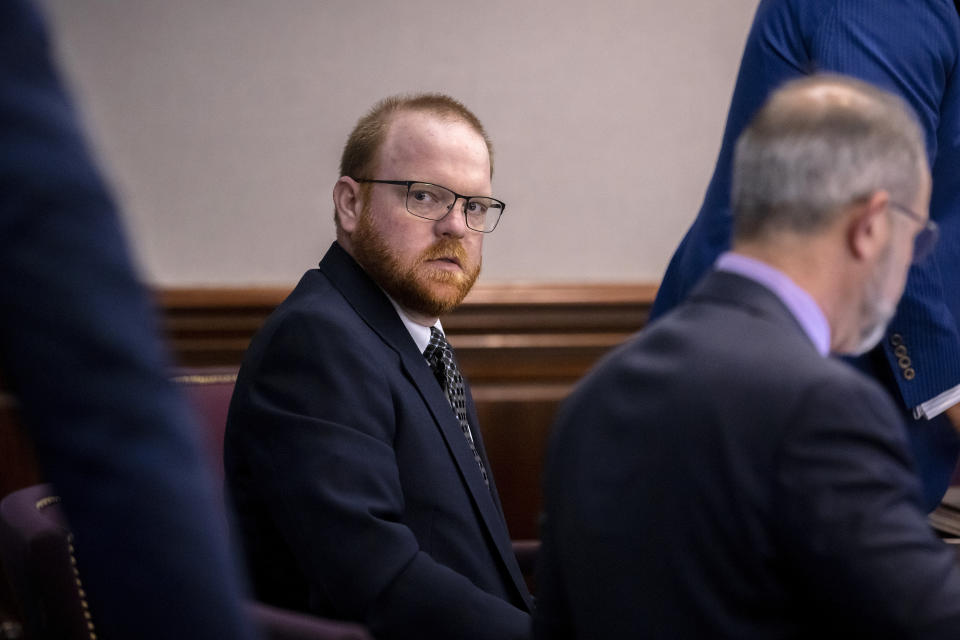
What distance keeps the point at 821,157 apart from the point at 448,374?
95 centimetres

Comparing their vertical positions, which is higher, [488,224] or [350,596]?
[488,224]

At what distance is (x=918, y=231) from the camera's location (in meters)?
1.21

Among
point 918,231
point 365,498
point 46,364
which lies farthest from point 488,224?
point 46,364

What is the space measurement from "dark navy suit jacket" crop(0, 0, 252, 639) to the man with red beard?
43.0 inches

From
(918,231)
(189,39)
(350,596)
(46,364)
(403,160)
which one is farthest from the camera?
(189,39)

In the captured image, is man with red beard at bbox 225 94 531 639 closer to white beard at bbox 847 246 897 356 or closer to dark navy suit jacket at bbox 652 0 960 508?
dark navy suit jacket at bbox 652 0 960 508

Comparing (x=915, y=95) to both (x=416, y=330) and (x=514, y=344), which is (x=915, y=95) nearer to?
(x=416, y=330)

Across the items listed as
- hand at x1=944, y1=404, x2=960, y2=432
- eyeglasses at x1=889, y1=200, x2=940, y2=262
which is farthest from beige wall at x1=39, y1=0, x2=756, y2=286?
eyeglasses at x1=889, y1=200, x2=940, y2=262

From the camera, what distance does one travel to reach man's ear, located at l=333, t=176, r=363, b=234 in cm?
203

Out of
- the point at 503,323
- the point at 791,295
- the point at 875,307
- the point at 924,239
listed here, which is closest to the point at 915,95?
the point at 924,239

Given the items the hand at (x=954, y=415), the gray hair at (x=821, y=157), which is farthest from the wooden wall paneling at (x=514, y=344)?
the gray hair at (x=821, y=157)

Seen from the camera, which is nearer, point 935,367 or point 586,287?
point 935,367

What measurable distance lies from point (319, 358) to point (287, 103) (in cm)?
148

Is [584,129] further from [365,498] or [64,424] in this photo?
[64,424]
